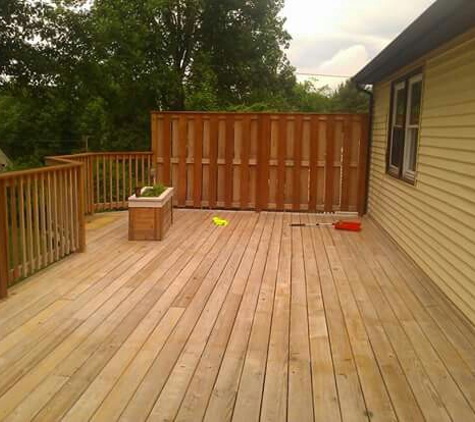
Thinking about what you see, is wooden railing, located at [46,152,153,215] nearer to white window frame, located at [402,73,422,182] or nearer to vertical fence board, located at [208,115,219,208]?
vertical fence board, located at [208,115,219,208]

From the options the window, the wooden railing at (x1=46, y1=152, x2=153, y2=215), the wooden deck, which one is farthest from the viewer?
the wooden railing at (x1=46, y1=152, x2=153, y2=215)

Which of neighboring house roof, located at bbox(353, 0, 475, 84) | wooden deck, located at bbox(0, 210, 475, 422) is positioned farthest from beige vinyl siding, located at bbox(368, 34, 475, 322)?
wooden deck, located at bbox(0, 210, 475, 422)

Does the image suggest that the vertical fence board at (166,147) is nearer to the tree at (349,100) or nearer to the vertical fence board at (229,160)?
the vertical fence board at (229,160)

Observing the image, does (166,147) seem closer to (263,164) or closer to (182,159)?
(182,159)

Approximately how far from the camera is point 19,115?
2262 centimetres

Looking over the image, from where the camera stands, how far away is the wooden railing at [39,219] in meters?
3.89

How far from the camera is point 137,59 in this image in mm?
14984

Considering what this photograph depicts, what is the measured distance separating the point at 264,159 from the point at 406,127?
2.69 m

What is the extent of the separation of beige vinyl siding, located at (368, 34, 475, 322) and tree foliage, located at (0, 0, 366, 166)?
34.7 feet

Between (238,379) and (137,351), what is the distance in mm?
699

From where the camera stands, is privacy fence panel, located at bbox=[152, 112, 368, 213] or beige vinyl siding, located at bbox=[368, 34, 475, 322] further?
privacy fence panel, located at bbox=[152, 112, 368, 213]

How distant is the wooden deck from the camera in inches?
95.6

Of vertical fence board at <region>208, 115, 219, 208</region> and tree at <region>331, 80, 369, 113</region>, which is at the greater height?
tree at <region>331, 80, 369, 113</region>

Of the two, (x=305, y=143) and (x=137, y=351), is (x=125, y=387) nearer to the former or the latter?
(x=137, y=351)
